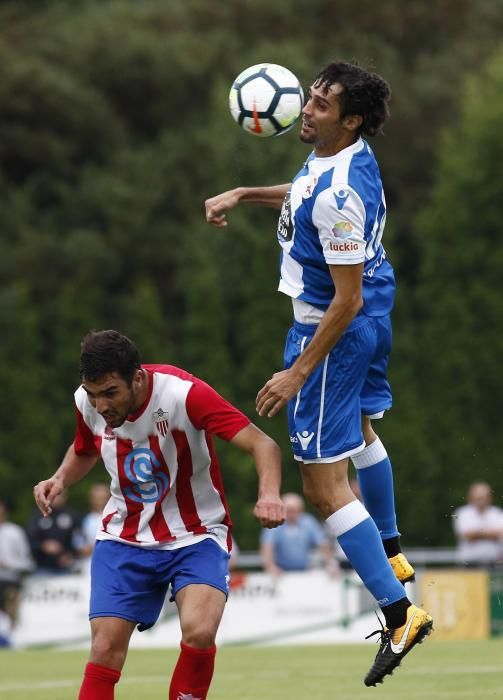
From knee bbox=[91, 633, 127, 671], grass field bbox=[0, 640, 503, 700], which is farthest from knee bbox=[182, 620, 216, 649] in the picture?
grass field bbox=[0, 640, 503, 700]

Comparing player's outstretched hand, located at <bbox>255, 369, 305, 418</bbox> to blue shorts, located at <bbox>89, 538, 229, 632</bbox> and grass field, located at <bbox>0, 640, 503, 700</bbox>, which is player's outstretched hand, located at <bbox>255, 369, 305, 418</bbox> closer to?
blue shorts, located at <bbox>89, 538, 229, 632</bbox>

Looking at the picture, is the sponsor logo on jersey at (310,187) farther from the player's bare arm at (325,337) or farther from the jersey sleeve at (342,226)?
the player's bare arm at (325,337)

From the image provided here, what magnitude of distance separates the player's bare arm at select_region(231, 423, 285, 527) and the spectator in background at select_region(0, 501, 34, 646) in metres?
11.5

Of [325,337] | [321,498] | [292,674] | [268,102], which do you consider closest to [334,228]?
[325,337]

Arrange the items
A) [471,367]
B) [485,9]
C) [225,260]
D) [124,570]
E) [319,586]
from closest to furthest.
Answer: [124,570], [319,586], [471,367], [225,260], [485,9]

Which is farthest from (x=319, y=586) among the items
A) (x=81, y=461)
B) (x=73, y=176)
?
(x=73, y=176)

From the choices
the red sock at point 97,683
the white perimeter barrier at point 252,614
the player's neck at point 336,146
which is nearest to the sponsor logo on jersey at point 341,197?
the player's neck at point 336,146

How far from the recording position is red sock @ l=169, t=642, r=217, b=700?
7445 millimetres

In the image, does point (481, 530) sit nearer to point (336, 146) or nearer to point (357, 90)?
point (336, 146)

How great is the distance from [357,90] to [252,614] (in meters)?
11.6

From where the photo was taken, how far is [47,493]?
784 cm

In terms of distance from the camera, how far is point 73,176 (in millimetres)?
41438

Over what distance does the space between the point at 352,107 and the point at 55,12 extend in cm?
3746

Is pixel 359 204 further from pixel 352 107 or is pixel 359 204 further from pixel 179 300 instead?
pixel 179 300
